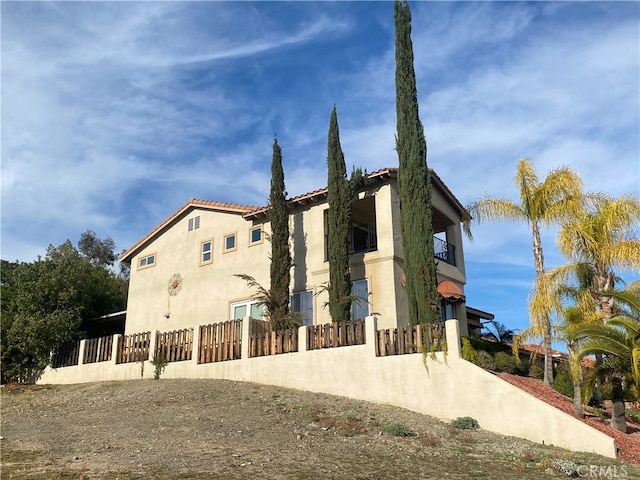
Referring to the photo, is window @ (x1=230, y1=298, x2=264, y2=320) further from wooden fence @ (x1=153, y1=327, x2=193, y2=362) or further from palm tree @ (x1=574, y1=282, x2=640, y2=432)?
palm tree @ (x1=574, y1=282, x2=640, y2=432)

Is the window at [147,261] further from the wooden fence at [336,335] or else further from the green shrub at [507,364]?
the green shrub at [507,364]

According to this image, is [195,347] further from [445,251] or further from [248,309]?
[445,251]

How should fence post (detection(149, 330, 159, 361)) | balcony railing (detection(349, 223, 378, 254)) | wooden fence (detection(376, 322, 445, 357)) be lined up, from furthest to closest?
balcony railing (detection(349, 223, 378, 254)) < fence post (detection(149, 330, 159, 361)) < wooden fence (detection(376, 322, 445, 357))

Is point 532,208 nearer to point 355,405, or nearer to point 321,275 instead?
point 321,275

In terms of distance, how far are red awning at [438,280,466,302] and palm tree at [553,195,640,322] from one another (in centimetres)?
530

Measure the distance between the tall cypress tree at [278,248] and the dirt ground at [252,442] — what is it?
4356 mm

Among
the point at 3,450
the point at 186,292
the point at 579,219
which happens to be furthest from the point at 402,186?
the point at 3,450

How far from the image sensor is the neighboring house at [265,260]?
23.3 meters

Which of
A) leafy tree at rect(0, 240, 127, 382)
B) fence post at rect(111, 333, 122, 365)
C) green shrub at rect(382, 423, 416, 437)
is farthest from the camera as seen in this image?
leafy tree at rect(0, 240, 127, 382)

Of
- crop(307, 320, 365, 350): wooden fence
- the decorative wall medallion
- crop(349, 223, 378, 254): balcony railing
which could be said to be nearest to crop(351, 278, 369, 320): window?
crop(349, 223, 378, 254): balcony railing

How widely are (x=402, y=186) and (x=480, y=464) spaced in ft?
39.6

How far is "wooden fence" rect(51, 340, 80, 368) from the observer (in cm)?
2708

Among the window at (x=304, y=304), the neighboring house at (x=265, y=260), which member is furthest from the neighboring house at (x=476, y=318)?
the window at (x=304, y=304)

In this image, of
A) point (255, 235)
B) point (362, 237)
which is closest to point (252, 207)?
point (255, 235)
